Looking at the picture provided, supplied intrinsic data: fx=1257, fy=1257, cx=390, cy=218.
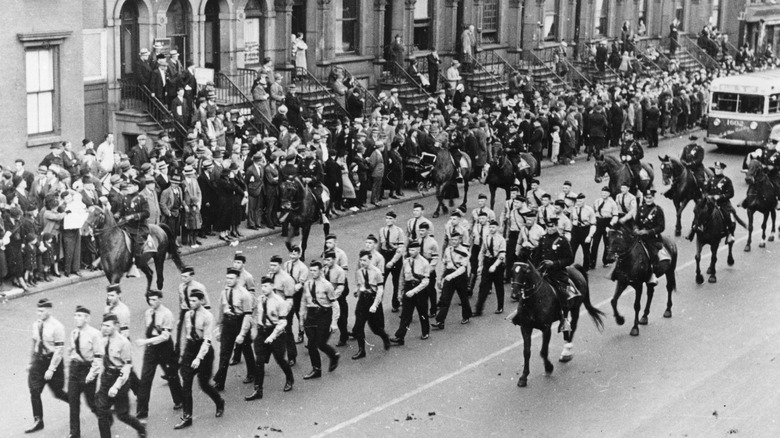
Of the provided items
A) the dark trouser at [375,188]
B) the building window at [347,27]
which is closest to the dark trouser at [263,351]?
the dark trouser at [375,188]

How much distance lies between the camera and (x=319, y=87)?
111ft

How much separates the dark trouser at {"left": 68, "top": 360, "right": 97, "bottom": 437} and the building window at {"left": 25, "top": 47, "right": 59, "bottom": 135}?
42.9ft

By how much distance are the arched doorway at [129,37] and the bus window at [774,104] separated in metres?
19.4

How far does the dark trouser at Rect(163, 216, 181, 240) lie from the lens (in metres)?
22.9

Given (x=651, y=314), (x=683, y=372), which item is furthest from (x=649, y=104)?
(x=683, y=372)

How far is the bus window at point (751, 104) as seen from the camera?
38.0 m

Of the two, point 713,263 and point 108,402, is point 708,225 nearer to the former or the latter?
point 713,263

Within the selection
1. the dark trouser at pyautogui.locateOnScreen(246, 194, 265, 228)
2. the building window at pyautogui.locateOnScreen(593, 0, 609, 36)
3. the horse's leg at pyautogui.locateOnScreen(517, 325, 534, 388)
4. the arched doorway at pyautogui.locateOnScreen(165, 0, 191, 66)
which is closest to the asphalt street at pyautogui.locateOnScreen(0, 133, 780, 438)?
the horse's leg at pyautogui.locateOnScreen(517, 325, 534, 388)

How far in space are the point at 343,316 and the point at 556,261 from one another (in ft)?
10.2

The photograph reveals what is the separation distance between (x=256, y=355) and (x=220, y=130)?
12328 mm

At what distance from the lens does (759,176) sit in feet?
82.3

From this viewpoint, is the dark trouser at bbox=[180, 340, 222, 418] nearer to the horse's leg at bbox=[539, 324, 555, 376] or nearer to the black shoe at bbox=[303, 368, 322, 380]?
the black shoe at bbox=[303, 368, 322, 380]

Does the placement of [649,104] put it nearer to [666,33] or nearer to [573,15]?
[573,15]

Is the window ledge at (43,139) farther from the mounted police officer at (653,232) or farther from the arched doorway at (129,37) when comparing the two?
the mounted police officer at (653,232)
